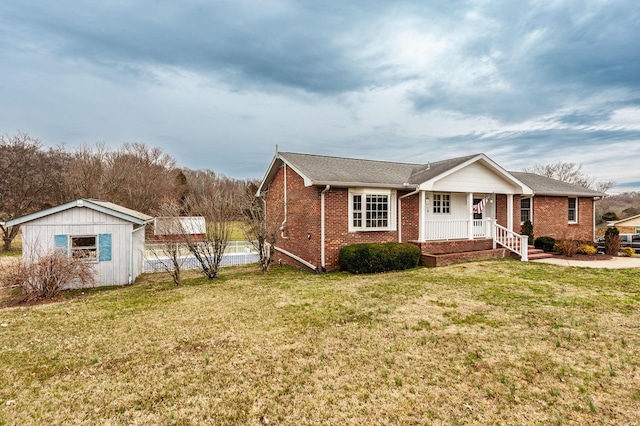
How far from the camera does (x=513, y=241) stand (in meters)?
14.7

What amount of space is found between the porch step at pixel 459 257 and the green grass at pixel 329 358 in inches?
155

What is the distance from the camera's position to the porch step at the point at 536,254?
14.3 metres

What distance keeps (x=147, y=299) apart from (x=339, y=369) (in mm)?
6323

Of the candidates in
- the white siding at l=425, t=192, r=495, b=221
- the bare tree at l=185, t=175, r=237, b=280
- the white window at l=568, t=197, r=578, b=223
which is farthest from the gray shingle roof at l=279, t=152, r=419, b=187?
the white window at l=568, t=197, r=578, b=223

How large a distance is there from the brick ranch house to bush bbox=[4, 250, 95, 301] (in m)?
6.63

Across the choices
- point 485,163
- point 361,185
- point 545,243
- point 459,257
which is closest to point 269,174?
point 361,185

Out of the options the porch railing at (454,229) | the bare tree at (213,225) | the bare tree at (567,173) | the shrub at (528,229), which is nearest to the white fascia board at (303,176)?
the bare tree at (213,225)

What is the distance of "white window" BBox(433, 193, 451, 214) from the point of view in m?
15.0

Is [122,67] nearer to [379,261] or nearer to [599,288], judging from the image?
[379,261]

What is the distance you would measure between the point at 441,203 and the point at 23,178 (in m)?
29.4

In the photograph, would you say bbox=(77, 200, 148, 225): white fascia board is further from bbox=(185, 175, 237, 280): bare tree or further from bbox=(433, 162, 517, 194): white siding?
bbox=(433, 162, 517, 194): white siding

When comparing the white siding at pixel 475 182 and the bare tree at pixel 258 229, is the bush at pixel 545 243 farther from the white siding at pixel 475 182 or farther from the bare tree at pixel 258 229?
the bare tree at pixel 258 229

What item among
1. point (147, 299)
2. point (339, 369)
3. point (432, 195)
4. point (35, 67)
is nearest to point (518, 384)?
point (339, 369)

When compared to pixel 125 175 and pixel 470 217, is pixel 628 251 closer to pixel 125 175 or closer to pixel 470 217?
pixel 470 217
